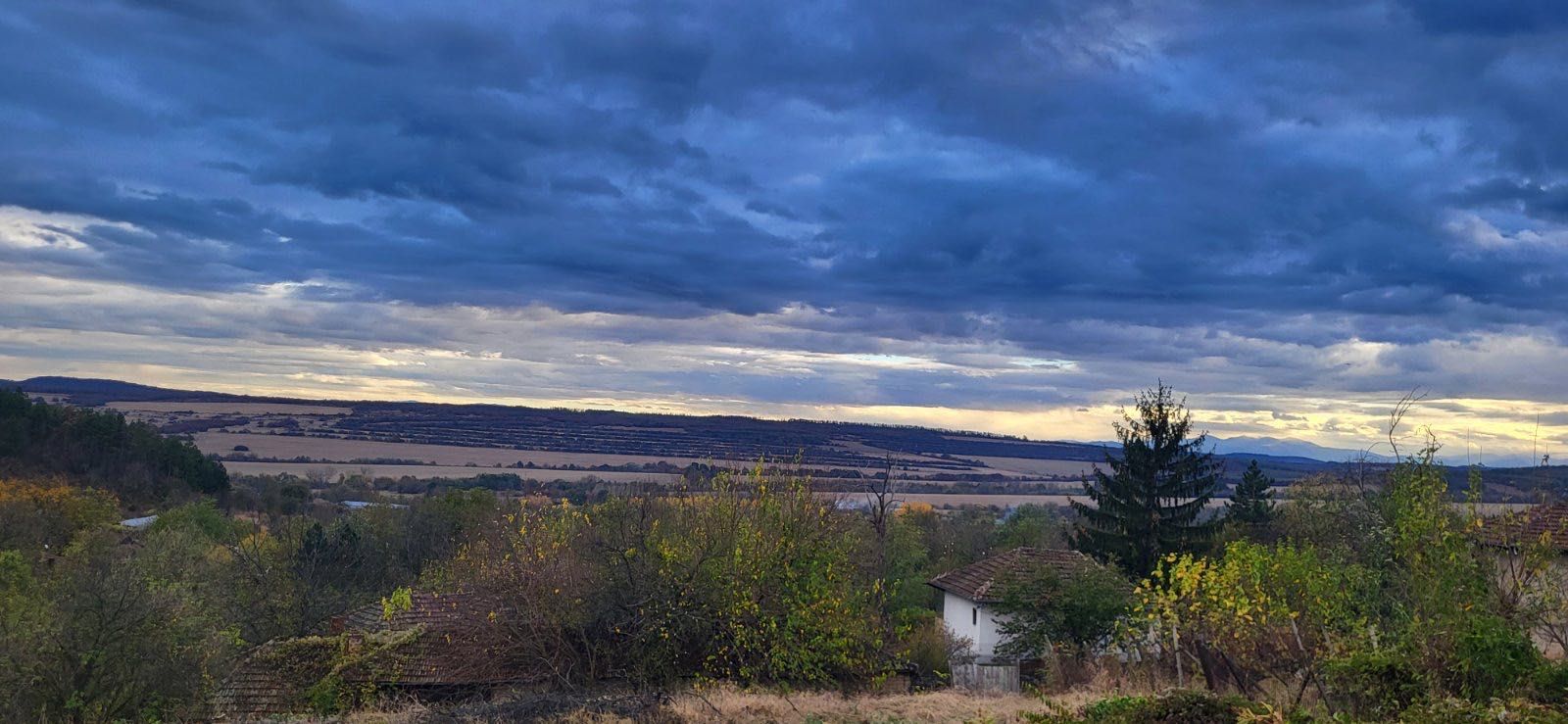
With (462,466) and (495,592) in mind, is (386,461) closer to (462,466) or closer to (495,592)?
(462,466)

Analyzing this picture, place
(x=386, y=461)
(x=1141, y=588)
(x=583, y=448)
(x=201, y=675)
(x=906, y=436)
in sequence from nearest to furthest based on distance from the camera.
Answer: (x=1141, y=588)
(x=201, y=675)
(x=386, y=461)
(x=906, y=436)
(x=583, y=448)

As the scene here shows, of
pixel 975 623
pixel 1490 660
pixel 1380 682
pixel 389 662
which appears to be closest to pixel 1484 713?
pixel 1490 660

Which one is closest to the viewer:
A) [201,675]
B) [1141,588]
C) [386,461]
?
[1141,588]

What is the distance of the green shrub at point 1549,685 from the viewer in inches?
310

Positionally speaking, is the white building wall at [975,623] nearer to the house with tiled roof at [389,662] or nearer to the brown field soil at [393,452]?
the house with tiled roof at [389,662]

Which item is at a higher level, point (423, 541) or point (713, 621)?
point (713, 621)

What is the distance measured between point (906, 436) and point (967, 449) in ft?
63.4

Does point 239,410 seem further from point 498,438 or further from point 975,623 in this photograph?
point 975,623

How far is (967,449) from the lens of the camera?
137m

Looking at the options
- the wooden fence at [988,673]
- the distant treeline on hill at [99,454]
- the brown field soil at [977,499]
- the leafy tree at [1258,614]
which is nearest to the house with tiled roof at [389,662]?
the leafy tree at [1258,614]

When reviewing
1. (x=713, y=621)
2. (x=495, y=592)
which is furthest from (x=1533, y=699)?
(x=495, y=592)

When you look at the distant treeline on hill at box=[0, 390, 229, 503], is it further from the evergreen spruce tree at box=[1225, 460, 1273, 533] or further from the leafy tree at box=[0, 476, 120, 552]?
the evergreen spruce tree at box=[1225, 460, 1273, 533]

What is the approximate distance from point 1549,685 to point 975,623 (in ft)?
101

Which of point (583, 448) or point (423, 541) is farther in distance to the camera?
point (583, 448)
